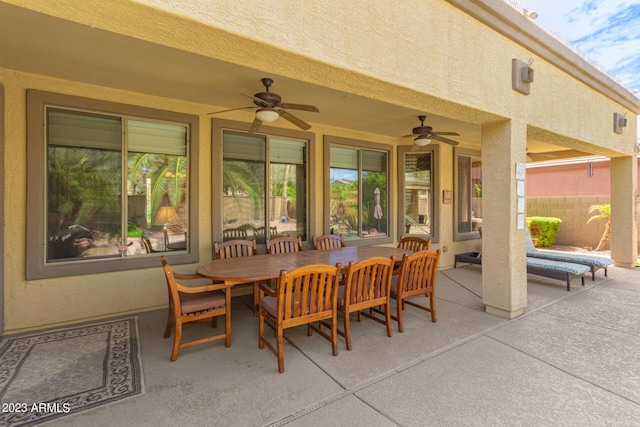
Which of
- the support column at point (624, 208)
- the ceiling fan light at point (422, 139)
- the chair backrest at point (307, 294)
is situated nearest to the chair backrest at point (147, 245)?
the chair backrest at point (307, 294)

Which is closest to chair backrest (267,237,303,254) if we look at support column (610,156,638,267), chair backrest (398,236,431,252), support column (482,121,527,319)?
chair backrest (398,236,431,252)

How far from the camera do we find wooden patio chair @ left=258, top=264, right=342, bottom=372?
2564mm

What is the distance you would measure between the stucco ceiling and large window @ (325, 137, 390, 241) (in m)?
1.20

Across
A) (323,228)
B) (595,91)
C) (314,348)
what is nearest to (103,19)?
(314,348)

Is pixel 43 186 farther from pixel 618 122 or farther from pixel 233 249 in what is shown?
pixel 618 122

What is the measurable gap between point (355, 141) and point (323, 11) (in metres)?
3.88

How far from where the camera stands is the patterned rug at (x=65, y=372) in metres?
2.14

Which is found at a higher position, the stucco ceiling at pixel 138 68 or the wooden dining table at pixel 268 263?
the stucco ceiling at pixel 138 68

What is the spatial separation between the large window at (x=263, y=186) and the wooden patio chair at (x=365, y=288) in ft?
7.31

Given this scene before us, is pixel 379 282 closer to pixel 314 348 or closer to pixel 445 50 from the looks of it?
pixel 314 348

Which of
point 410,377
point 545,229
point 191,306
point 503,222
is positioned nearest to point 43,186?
point 191,306

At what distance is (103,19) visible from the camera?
166cm

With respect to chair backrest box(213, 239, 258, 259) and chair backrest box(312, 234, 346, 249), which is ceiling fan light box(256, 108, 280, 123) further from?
chair backrest box(312, 234, 346, 249)

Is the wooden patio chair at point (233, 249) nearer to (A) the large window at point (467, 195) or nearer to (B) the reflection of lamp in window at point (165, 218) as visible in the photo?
(B) the reflection of lamp in window at point (165, 218)
